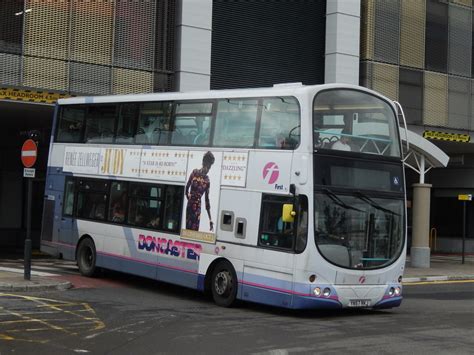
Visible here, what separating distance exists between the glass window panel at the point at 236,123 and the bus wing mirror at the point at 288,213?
61.1 inches

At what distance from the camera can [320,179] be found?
38.6 feet

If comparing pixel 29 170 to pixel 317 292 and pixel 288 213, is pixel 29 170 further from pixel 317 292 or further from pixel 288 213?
pixel 317 292

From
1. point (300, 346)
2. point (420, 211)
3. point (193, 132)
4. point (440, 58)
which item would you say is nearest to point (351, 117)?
point (193, 132)

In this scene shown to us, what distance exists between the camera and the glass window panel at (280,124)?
1190cm

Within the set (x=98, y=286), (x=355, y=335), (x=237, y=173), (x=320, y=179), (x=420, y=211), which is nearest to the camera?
(x=355, y=335)

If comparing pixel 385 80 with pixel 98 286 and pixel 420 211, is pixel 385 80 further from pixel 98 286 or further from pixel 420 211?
pixel 98 286

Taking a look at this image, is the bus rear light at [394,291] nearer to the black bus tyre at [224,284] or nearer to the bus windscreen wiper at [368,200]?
the bus windscreen wiper at [368,200]

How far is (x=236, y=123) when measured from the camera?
12.9m

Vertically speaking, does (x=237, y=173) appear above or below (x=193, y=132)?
below

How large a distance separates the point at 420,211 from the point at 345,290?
1383 cm

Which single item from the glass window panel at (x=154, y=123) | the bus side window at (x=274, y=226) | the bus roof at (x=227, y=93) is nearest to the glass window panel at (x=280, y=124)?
the bus roof at (x=227, y=93)

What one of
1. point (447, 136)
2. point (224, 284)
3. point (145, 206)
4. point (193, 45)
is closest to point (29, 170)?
point (145, 206)

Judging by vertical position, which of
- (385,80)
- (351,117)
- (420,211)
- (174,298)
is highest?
(385,80)

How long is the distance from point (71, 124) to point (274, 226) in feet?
23.3
